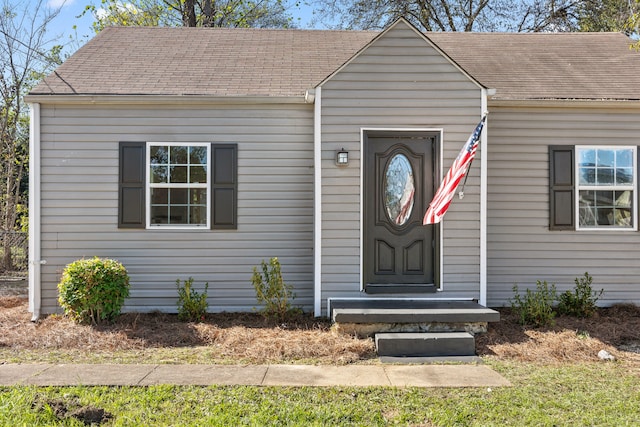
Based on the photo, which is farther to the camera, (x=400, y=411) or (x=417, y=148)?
(x=417, y=148)

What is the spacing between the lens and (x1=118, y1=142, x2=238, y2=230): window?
22.6 feet

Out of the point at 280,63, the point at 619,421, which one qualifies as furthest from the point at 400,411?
the point at 280,63

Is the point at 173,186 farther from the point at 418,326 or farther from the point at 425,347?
the point at 425,347

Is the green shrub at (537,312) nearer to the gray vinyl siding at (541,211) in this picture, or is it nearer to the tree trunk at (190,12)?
the gray vinyl siding at (541,211)

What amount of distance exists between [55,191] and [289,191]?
3.23 metres

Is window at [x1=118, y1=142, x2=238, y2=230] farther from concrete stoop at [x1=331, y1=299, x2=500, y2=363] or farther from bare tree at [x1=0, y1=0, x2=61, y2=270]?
bare tree at [x1=0, y1=0, x2=61, y2=270]

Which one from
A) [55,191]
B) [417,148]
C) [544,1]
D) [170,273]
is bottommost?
[170,273]

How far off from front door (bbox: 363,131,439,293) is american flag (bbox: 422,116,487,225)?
515mm

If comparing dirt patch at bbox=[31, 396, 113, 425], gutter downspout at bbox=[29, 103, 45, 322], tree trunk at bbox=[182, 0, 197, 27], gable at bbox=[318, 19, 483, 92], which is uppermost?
tree trunk at bbox=[182, 0, 197, 27]

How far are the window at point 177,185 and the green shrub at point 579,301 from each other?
185 inches

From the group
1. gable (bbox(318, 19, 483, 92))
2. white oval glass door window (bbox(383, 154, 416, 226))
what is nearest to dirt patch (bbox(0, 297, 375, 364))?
white oval glass door window (bbox(383, 154, 416, 226))

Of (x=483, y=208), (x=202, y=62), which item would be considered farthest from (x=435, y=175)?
(x=202, y=62)

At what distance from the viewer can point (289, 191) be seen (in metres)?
7.04

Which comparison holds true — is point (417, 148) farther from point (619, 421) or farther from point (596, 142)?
point (619, 421)
